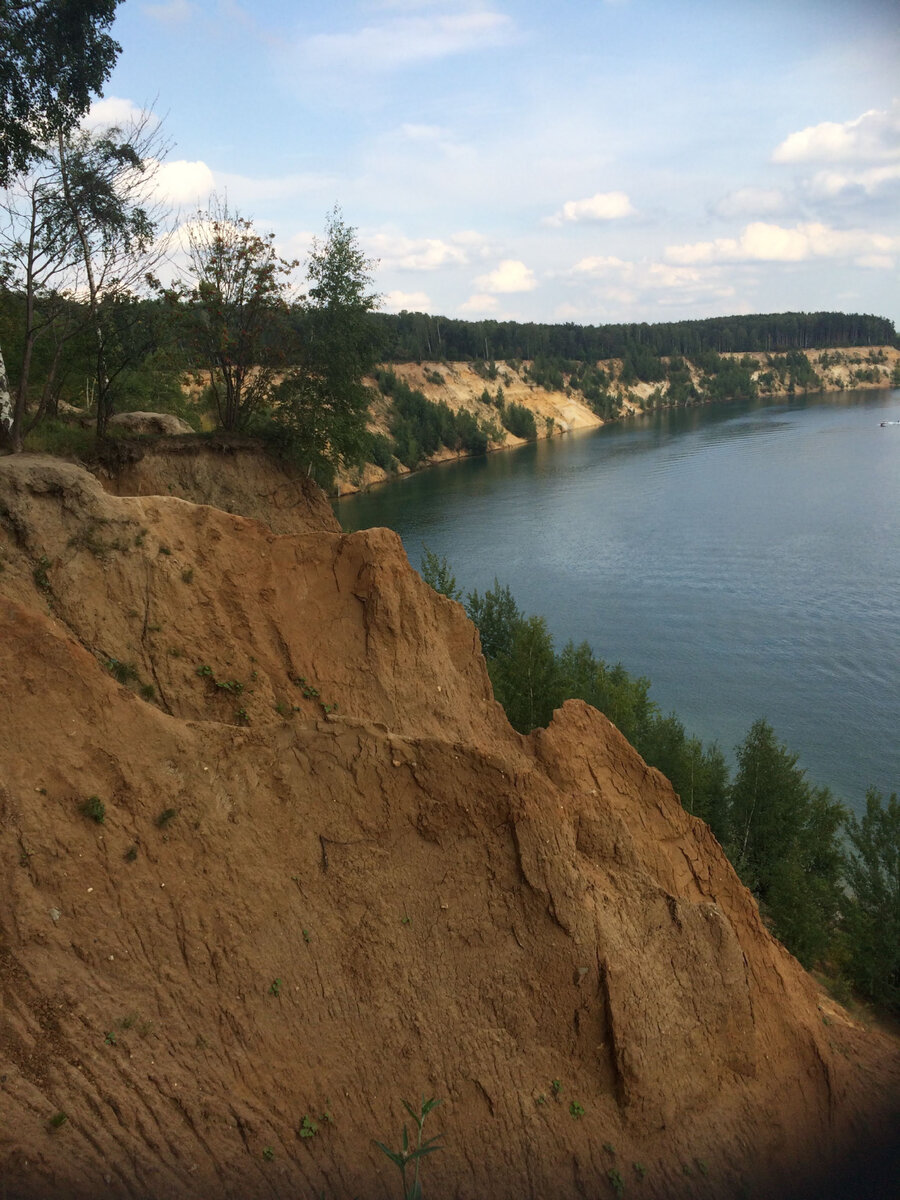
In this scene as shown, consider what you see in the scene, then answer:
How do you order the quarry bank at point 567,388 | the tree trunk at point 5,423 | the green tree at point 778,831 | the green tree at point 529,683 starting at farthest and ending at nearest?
the quarry bank at point 567,388, the green tree at point 529,683, the green tree at point 778,831, the tree trunk at point 5,423

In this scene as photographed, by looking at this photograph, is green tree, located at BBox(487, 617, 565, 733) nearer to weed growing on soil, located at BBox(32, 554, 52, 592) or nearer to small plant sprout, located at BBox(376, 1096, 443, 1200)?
weed growing on soil, located at BBox(32, 554, 52, 592)

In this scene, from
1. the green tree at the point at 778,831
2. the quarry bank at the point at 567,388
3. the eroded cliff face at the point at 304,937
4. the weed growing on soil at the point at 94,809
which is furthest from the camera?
the quarry bank at the point at 567,388

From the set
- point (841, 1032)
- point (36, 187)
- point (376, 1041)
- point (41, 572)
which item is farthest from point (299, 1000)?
point (36, 187)

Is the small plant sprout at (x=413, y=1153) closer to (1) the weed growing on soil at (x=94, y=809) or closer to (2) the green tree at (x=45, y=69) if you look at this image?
(1) the weed growing on soil at (x=94, y=809)

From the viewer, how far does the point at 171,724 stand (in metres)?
10.4

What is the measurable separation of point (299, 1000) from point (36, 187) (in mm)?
13993

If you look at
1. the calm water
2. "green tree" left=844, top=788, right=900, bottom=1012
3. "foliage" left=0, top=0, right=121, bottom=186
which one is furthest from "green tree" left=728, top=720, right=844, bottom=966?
"foliage" left=0, top=0, right=121, bottom=186

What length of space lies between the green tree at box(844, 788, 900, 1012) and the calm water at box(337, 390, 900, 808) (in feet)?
21.3

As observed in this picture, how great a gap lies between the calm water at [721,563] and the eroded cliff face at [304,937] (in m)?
19.1

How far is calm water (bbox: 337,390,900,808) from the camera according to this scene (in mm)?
33969

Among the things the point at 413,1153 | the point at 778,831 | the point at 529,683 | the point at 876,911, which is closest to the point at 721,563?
the point at 529,683

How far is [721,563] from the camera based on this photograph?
53.1 meters

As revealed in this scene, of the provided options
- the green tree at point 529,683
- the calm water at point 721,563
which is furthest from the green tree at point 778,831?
the green tree at point 529,683

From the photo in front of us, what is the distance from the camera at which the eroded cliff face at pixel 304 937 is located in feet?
27.1
